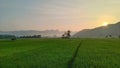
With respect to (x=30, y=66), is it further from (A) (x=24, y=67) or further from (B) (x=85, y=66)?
(B) (x=85, y=66)

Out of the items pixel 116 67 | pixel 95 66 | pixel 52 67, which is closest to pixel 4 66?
pixel 52 67

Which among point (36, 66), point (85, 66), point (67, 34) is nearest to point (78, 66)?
point (85, 66)

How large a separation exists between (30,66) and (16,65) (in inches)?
43.4

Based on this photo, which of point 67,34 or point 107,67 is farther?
point 67,34

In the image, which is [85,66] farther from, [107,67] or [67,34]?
[67,34]

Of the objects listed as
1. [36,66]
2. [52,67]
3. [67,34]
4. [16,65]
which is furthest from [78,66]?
[67,34]

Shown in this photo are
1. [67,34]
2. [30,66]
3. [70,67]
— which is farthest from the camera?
[67,34]

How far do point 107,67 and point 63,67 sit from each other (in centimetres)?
280

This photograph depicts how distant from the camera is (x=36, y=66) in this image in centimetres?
1572

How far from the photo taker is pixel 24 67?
50.6 ft

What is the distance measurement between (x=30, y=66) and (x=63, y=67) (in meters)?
2.29

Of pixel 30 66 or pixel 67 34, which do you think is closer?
pixel 30 66

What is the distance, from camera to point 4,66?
52.6 feet

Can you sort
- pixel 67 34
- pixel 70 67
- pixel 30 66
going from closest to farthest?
pixel 70 67
pixel 30 66
pixel 67 34
